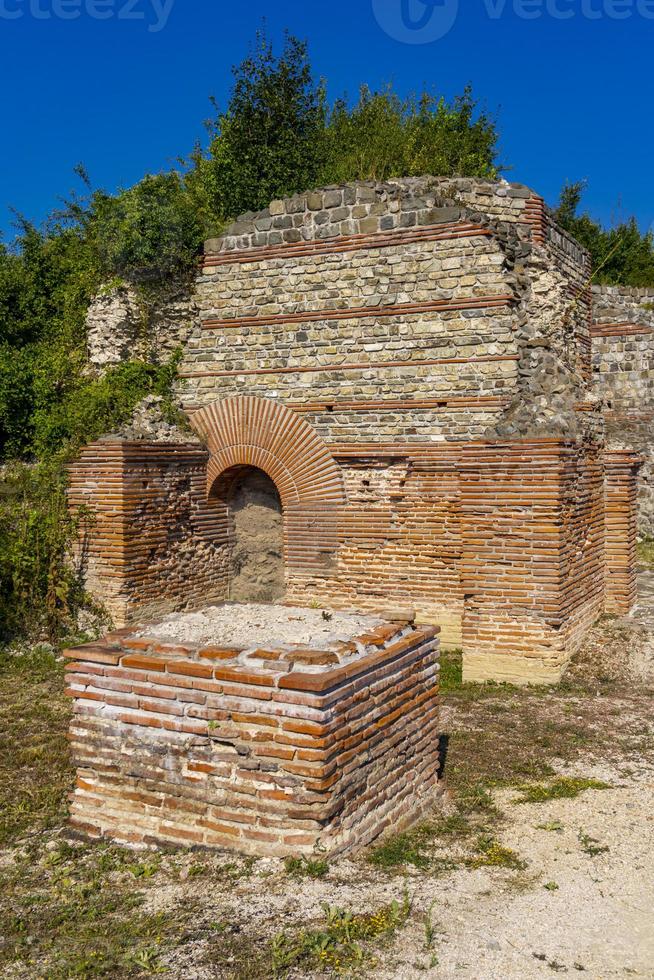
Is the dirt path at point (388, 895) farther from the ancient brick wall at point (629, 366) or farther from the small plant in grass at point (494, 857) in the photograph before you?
the ancient brick wall at point (629, 366)

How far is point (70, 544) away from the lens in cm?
846

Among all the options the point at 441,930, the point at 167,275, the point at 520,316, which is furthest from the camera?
the point at 167,275

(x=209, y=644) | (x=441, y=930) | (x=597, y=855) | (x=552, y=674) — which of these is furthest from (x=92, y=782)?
(x=552, y=674)

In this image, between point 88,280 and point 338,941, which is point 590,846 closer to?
point 338,941

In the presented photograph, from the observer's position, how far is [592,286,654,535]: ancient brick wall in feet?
50.2

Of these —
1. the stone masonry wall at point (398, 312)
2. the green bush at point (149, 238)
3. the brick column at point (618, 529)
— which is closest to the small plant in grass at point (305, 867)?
the stone masonry wall at point (398, 312)

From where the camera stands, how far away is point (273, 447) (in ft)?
29.1

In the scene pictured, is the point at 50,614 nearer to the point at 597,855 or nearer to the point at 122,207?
the point at 122,207

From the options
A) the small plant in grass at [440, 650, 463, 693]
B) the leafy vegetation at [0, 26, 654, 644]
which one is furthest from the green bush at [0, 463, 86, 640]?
the small plant in grass at [440, 650, 463, 693]

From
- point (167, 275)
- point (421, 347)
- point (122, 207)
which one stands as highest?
point (122, 207)

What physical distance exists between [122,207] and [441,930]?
9.17 metres

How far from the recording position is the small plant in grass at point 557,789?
4.79 m

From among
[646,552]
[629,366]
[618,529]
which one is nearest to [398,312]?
[618,529]

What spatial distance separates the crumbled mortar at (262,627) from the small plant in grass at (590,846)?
1569 millimetres
